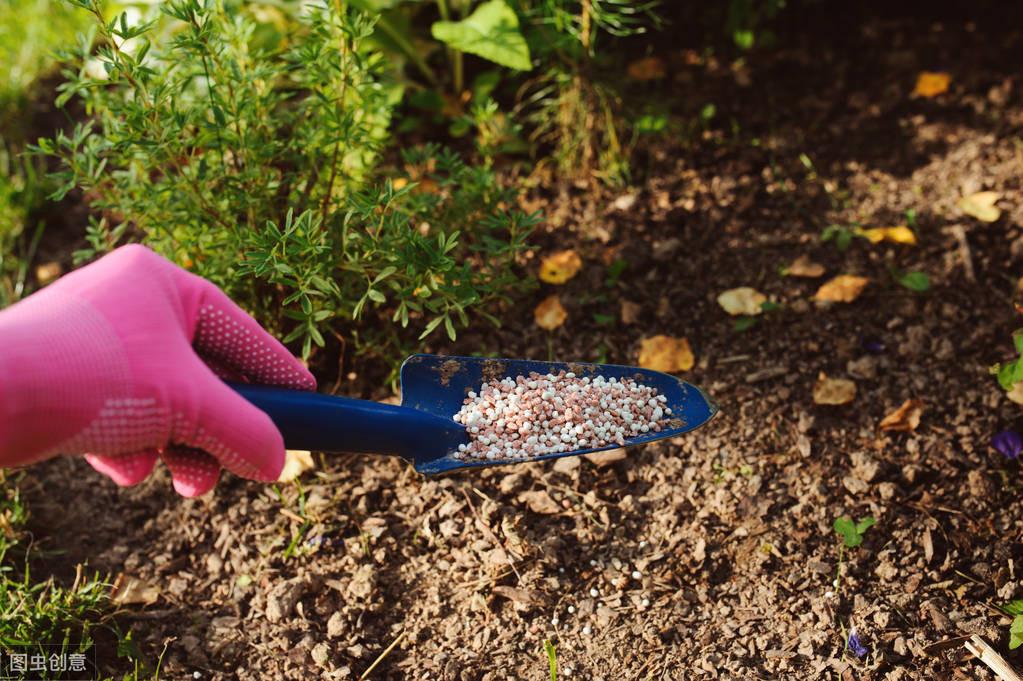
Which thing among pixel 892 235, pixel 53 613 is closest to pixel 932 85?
pixel 892 235

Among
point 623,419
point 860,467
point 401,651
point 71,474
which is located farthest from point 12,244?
point 860,467

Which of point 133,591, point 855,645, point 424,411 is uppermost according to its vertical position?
point 424,411

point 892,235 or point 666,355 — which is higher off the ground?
point 892,235

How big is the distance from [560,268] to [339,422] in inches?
36.0

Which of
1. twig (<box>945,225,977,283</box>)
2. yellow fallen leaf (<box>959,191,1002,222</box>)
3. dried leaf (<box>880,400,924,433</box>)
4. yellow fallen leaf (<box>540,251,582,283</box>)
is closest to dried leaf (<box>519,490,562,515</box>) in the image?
yellow fallen leaf (<box>540,251,582,283</box>)

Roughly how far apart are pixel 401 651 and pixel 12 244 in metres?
1.77

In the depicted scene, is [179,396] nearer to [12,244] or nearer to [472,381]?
[472,381]

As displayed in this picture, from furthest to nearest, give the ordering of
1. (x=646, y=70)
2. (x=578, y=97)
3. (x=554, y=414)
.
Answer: (x=646, y=70) < (x=578, y=97) < (x=554, y=414)

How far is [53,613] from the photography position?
5.35 feet

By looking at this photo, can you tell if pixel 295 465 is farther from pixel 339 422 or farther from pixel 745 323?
pixel 745 323

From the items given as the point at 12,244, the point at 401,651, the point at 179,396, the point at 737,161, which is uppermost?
the point at 179,396

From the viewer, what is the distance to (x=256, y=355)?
4.50 feet

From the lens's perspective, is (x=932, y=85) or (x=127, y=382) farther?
(x=932, y=85)

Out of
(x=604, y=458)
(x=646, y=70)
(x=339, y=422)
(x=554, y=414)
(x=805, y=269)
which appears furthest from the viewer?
(x=646, y=70)
